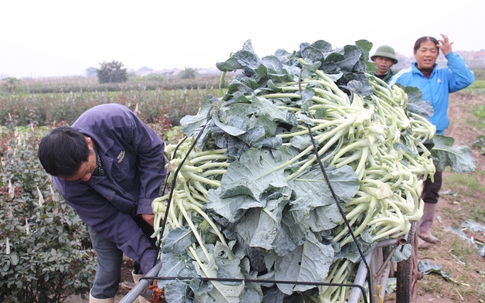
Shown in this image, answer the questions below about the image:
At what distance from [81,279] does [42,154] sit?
1673mm

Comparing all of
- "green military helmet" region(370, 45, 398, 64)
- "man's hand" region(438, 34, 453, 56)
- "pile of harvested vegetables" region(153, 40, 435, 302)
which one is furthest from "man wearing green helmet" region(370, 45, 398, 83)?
"pile of harvested vegetables" region(153, 40, 435, 302)

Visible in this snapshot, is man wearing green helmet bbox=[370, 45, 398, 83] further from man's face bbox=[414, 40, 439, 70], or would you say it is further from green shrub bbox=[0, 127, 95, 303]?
green shrub bbox=[0, 127, 95, 303]

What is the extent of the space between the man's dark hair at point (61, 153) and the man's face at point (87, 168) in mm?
47

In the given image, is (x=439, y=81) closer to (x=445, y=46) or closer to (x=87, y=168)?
(x=445, y=46)

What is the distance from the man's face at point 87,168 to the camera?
82.6 inches

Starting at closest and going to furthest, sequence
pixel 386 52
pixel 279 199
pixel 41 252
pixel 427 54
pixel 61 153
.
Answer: pixel 279 199, pixel 61 153, pixel 41 252, pixel 427 54, pixel 386 52

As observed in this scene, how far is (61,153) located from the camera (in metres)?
1.95

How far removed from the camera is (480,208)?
19.5 ft

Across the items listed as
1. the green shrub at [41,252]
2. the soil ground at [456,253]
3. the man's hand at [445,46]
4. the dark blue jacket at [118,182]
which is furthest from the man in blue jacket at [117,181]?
the man's hand at [445,46]

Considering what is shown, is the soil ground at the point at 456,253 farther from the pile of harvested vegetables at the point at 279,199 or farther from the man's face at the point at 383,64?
the pile of harvested vegetables at the point at 279,199

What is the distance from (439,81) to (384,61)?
610mm

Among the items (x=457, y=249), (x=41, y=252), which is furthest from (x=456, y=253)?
(x=41, y=252)

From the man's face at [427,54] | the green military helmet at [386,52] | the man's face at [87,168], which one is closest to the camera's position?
→ the man's face at [87,168]

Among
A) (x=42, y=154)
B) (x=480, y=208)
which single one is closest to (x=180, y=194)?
(x=42, y=154)
